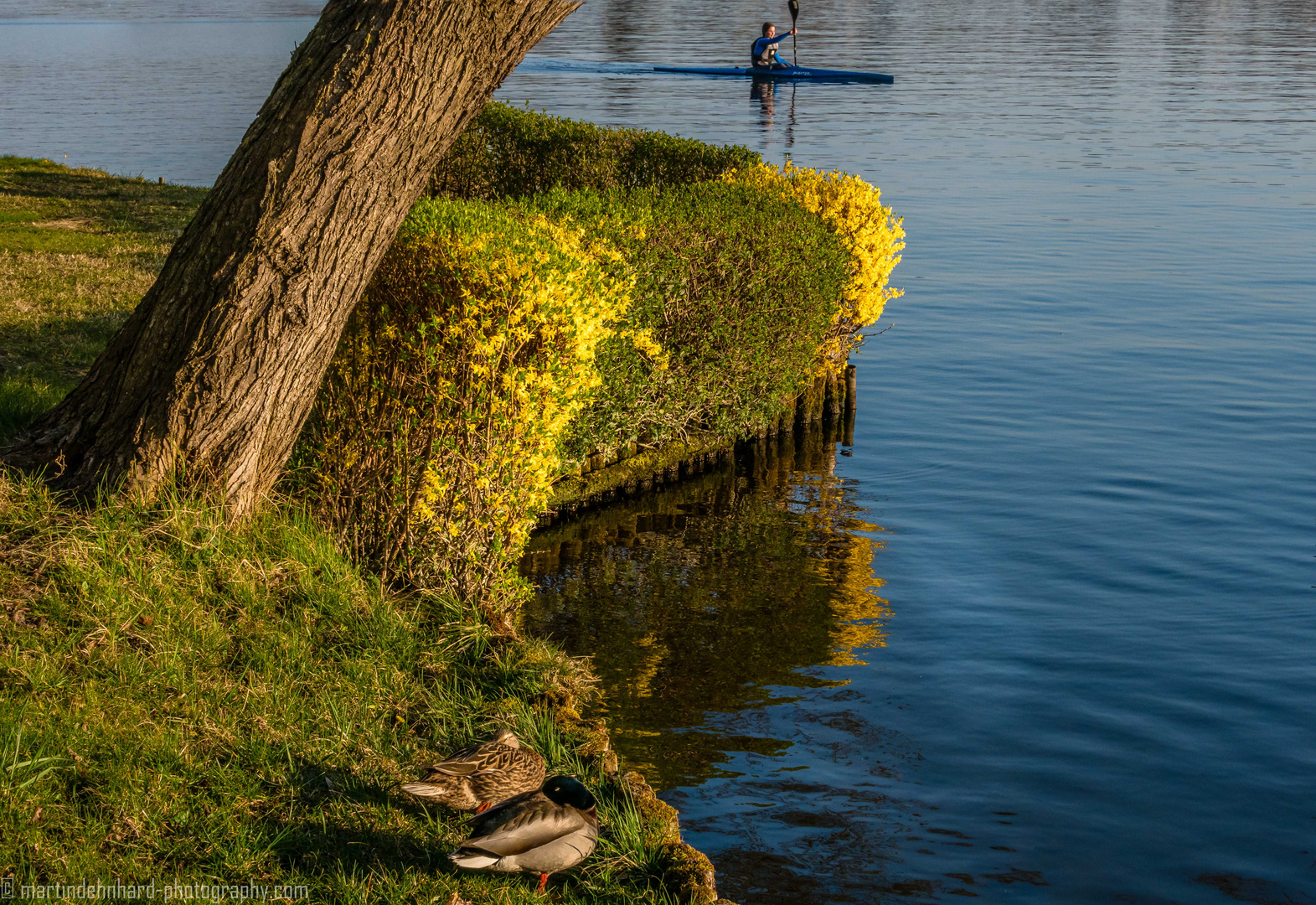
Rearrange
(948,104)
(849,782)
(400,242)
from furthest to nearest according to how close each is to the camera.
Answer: (948,104)
(400,242)
(849,782)

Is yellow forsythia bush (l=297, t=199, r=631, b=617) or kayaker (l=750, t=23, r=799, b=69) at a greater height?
kayaker (l=750, t=23, r=799, b=69)

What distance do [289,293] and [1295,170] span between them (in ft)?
105

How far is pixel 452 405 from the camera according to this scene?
7078mm

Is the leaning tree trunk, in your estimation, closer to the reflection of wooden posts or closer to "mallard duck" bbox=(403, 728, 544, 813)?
"mallard duck" bbox=(403, 728, 544, 813)

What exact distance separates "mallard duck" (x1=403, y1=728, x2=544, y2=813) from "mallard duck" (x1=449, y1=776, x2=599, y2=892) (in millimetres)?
186

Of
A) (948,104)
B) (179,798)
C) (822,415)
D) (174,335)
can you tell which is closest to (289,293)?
(174,335)

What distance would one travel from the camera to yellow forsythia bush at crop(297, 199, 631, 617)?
6.97 metres

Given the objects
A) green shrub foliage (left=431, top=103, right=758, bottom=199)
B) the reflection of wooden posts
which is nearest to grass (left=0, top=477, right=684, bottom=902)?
the reflection of wooden posts

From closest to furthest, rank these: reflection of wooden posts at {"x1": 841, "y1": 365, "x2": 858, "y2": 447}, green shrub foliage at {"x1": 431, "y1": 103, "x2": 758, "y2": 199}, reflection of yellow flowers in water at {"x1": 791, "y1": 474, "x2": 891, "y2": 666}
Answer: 1. reflection of yellow flowers in water at {"x1": 791, "y1": 474, "x2": 891, "y2": 666}
2. reflection of wooden posts at {"x1": 841, "y1": 365, "x2": 858, "y2": 447}
3. green shrub foliage at {"x1": 431, "y1": 103, "x2": 758, "y2": 199}

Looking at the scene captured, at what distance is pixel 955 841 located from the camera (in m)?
6.21

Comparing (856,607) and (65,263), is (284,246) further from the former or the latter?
(65,263)

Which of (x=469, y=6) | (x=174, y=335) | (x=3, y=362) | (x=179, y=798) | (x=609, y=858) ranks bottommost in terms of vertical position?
(x=609, y=858)

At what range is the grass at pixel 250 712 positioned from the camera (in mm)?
4441

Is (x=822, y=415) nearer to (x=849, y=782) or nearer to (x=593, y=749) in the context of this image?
(x=849, y=782)
